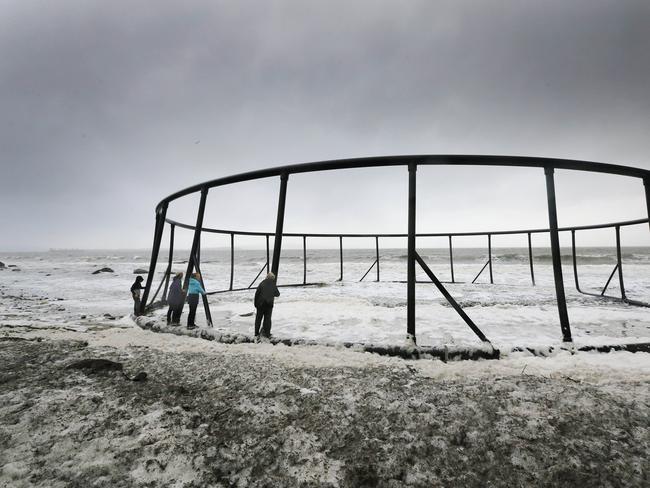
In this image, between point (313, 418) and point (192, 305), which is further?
point (192, 305)

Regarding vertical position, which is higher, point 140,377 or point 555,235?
point 555,235

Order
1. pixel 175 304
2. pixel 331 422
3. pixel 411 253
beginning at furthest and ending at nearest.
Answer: pixel 175 304 < pixel 411 253 < pixel 331 422

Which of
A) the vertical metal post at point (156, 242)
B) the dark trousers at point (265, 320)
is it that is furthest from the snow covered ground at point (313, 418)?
the vertical metal post at point (156, 242)

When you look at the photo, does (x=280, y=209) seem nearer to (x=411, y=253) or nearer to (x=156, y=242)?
(x=411, y=253)

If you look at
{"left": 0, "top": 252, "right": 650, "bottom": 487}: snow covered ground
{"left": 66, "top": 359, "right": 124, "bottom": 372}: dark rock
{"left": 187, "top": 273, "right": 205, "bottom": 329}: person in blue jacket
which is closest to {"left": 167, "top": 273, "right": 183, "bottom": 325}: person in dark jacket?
{"left": 187, "top": 273, "right": 205, "bottom": 329}: person in blue jacket

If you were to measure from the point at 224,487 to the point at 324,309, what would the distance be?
19.1 ft

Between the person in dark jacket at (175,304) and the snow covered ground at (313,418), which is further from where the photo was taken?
the person in dark jacket at (175,304)

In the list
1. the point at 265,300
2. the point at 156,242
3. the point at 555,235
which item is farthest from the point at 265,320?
the point at 555,235

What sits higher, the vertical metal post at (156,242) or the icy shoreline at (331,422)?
the vertical metal post at (156,242)

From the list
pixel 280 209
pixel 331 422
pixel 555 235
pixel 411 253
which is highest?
pixel 280 209

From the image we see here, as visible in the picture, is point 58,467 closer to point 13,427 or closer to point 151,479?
point 151,479

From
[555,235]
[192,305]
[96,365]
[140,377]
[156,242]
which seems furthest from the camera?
[156,242]

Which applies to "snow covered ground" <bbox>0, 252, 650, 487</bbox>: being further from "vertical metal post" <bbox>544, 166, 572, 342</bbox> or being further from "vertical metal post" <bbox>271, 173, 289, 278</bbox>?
"vertical metal post" <bbox>271, 173, 289, 278</bbox>

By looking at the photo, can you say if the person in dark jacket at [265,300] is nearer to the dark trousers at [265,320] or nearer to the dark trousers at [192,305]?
the dark trousers at [265,320]
